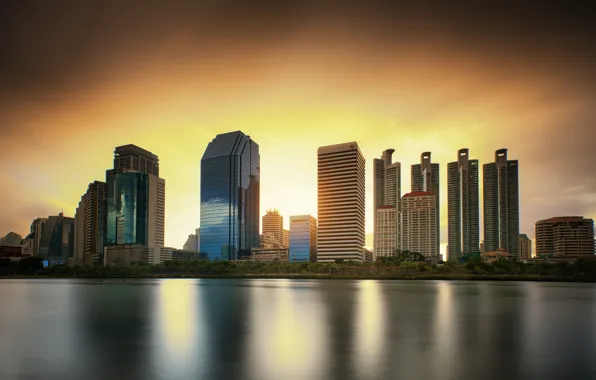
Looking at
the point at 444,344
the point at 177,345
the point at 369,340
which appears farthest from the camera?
the point at 369,340

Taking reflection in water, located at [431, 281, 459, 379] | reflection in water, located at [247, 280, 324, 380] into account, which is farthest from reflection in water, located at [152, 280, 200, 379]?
reflection in water, located at [431, 281, 459, 379]

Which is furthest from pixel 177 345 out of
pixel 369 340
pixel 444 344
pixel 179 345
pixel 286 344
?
pixel 444 344

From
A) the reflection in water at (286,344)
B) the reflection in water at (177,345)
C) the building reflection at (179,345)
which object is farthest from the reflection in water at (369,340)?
Result: the reflection in water at (177,345)

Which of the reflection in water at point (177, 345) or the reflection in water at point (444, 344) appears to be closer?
the reflection in water at point (444, 344)

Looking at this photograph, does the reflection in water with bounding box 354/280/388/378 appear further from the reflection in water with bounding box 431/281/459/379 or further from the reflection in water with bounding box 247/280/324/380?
the reflection in water with bounding box 431/281/459/379

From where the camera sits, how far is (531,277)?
183m

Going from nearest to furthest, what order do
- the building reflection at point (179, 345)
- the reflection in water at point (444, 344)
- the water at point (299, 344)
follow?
the water at point (299, 344) → the reflection in water at point (444, 344) → the building reflection at point (179, 345)

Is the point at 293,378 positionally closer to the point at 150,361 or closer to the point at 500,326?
the point at 150,361

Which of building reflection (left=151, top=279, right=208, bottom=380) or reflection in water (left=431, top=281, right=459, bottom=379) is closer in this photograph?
reflection in water (left=431, top=281, right=459, bottom=379)

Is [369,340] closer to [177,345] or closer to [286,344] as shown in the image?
[286,344]

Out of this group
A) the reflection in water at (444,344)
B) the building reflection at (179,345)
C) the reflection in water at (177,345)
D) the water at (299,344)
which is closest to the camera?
the water at (299,344)

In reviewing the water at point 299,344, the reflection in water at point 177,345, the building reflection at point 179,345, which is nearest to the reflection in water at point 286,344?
the water at point 299,344

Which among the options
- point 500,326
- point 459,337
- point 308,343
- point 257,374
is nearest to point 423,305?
point 500,326

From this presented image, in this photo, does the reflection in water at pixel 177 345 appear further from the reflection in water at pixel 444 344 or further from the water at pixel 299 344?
the reflection in water at pixel 444 344
